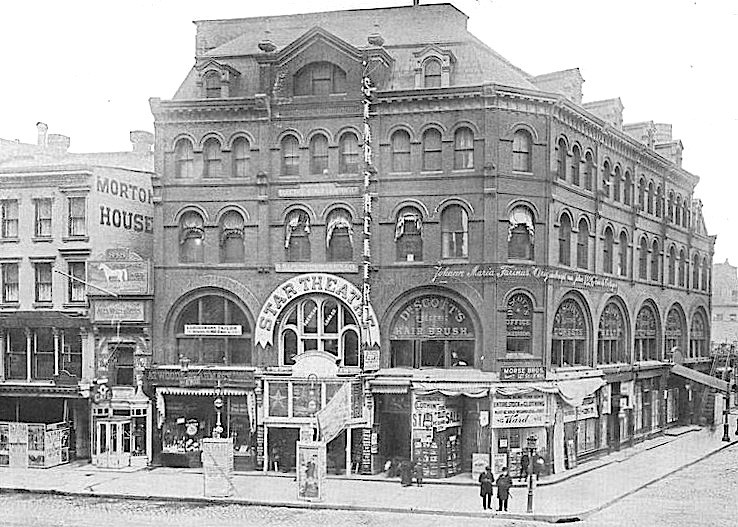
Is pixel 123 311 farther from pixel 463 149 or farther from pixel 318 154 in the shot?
pixel 463 149

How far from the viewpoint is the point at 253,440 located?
121 ft

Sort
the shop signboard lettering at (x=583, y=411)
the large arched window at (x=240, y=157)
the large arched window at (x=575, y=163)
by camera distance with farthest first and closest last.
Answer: the large arched window at (x=575, y=163), the large arched window at (x=240, y=157), the shop signboard lettering at (x=583, y=411)

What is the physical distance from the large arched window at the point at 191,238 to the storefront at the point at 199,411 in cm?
430

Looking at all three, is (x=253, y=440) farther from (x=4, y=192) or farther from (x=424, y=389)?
(x=4, y=192)

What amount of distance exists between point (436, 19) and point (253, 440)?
17.3 meters

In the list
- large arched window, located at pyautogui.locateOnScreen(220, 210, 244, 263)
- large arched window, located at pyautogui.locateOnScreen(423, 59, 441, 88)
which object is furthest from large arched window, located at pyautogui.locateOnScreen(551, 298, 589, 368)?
large arched window, located at pyautogui.locateOnScreen(220, 210, 244, 263)

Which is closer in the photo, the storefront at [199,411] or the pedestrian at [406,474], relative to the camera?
the pedestrian at [406,474]

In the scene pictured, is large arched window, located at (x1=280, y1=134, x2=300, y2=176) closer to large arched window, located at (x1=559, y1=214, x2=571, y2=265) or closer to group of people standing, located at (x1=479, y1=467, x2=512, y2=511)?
large arched window, located at (x1=559, y1=214, x2=571, y2=265)

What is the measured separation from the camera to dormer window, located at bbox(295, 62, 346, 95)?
36844 millimetres

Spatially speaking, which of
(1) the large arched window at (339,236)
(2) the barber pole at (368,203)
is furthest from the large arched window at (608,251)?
(1) the large arched window at (339,236)

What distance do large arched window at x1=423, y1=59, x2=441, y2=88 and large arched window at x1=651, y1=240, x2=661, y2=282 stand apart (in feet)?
58.8

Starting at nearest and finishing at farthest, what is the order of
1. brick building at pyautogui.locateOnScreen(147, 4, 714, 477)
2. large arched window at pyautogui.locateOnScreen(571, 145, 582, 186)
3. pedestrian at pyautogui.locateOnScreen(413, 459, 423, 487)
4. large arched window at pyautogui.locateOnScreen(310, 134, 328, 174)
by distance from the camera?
1. pedestrian at pyautogui.locateOnScreen(413, 459, 423, 487)
2. brick building at pyautogui.locateOnScreen(147, 4, 714, 477)
3. large arched window at pyautogui.locateOnScreen(310, 134, 328, 174)
4. large arched window at pyautogui.locateOnScreen(571, 145, 582, 186)

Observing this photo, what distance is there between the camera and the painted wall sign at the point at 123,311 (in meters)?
38.3

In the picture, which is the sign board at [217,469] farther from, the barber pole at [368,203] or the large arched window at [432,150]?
the large arched window at [432,150]
